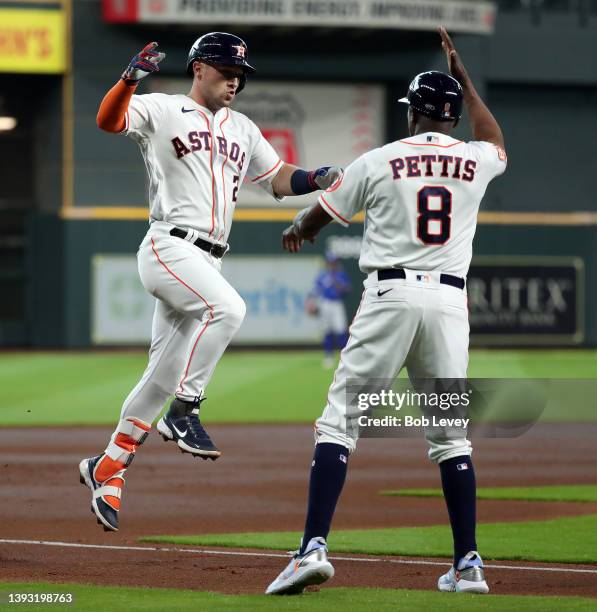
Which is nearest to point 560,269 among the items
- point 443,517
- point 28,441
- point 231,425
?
point 231,425

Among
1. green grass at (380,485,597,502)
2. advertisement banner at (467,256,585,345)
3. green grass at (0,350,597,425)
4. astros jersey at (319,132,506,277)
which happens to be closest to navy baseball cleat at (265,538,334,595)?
astros jersey at (319,132,506,277)

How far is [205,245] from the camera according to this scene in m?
6.78

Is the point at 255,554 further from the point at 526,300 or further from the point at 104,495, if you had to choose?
the point at 526,300

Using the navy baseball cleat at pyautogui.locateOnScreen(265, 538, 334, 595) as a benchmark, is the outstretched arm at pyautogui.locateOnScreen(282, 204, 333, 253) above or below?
above

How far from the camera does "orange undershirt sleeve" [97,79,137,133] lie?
20.6 ft

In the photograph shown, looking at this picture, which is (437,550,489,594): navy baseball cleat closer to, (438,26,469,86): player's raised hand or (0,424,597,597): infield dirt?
(0,424,597,597): infield dirt

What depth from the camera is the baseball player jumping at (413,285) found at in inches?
242

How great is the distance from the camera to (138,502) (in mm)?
9914

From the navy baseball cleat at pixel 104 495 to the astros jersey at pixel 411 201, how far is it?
1.67 m

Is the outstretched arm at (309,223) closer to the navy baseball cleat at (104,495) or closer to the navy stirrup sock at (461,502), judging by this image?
the navy stirrup sock at (461,502)

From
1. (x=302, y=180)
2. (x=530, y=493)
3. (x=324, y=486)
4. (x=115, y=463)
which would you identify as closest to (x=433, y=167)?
(x=302, y=180)

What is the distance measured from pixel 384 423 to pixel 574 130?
24.0 metres

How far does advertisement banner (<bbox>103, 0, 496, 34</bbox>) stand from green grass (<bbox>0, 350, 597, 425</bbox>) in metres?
6.41

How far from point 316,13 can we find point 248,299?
5668 millimetres
